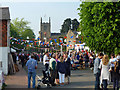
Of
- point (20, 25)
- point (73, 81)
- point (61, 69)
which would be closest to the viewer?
point (61, 69)

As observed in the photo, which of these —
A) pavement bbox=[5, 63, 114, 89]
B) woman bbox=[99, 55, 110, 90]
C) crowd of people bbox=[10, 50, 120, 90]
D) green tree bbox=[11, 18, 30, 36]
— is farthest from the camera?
green tree bbox=[11, 18, 30, 36]

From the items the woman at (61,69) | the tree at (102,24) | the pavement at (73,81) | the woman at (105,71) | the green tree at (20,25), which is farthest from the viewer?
the green tree at (20,25)

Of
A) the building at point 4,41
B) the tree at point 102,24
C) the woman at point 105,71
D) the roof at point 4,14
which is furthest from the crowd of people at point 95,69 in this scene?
the roof at point 4,14

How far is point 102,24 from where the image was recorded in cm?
2355

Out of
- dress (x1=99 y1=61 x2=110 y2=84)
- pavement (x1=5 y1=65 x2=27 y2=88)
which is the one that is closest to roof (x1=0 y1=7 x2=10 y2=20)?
pavement (x1=5 y1=65 x2=27 y2=88)

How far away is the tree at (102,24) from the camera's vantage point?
23.0 metres

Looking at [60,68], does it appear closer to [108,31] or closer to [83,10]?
[108,31]

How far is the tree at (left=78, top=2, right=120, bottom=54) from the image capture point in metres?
23.0

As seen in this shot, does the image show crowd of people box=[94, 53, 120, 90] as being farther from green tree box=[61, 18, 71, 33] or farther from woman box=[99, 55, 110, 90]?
green tree box=[61, 18, 71, 33]

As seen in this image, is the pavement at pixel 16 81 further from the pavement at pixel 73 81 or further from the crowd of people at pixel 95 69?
the crowd of people at pixel 95 69

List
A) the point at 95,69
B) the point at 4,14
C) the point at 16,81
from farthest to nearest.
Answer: the point at 4,14, the point at 16,81, the point at 95,69

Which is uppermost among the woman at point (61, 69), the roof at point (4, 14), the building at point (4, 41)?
the roof at point (4, 14)

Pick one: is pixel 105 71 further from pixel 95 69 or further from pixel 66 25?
pixel 66 25

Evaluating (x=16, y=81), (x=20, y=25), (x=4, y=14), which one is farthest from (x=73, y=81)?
(x=20, y=25)
